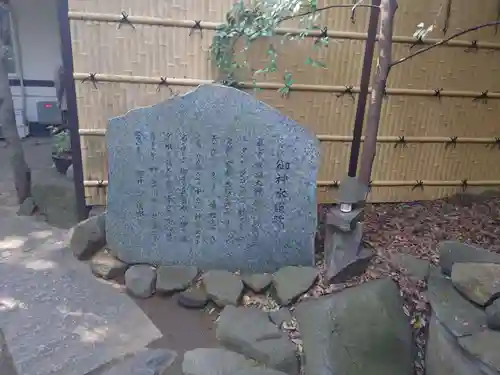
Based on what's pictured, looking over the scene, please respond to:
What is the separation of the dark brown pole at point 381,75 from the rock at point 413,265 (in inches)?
28.2

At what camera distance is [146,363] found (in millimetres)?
2951

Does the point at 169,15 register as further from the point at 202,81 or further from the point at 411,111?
the point at 411,111

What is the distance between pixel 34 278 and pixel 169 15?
281 centimetres

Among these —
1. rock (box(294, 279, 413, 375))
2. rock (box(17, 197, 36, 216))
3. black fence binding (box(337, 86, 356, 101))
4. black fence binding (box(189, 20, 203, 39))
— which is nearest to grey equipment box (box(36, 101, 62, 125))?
rock (box(17, 197, 36, 216))

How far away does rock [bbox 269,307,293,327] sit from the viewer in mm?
3365

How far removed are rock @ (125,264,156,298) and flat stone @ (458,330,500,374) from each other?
8.05ft

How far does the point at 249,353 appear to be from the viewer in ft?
10.0

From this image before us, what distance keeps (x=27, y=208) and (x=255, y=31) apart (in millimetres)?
3502

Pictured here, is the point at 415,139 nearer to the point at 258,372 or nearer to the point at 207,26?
the point at 207,26

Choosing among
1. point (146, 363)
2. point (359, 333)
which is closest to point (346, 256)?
point (359, 333)

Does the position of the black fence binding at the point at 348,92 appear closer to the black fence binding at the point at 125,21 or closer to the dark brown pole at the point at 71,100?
the black fence binding at the point at 125,21

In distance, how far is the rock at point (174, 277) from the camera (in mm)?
3723

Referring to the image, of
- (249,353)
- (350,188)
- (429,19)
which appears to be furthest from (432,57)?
(249,353)

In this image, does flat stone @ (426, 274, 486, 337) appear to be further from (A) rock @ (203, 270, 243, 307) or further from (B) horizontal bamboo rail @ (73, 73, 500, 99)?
(B) horizontal bamboo rail @ (73, 73, 500, 99)
